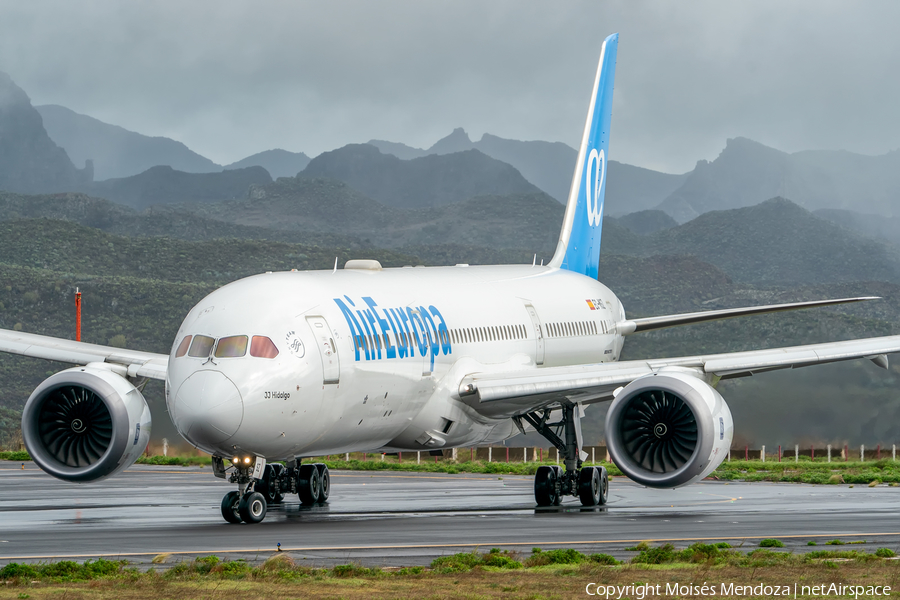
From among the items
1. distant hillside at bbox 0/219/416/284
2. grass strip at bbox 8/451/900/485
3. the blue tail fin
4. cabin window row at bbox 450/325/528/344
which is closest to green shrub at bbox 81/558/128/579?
cabin window row at bbox 450/325/528/344

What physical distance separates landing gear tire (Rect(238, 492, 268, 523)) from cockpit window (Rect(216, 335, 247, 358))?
2.62 meters

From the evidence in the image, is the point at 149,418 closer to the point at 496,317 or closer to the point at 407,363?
the point at 407,363

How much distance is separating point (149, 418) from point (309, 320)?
429 cm

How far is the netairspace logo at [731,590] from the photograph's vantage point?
13.2 meters

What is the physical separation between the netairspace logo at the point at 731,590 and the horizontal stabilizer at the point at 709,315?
1479 centimetres

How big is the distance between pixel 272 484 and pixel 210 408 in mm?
7912

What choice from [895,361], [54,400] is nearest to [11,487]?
[54,400]

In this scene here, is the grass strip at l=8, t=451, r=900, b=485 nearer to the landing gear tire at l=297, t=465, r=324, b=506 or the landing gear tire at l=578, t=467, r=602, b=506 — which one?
the landing gear tire at l=578, t=467, r=602, b=506

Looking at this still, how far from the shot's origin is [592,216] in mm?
39375

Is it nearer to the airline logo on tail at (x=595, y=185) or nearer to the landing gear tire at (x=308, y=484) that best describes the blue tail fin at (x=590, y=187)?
the airline logo on tail at (x=595, y=185)

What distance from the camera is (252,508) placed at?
859 inches

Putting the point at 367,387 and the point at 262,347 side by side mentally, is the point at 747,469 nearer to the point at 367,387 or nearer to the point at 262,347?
the point at 367,387

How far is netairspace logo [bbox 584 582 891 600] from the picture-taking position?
13156mm

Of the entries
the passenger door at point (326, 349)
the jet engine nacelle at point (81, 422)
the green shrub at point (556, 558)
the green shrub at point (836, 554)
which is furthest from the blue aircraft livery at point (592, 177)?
the green shrub at point (556, 558)
